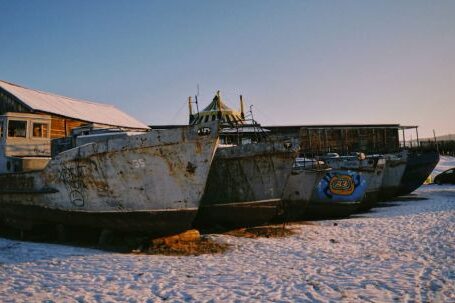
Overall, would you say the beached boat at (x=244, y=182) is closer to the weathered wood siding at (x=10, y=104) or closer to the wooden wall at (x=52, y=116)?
the wooden wall at (x=52, y=116)

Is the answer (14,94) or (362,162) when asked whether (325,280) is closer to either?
(362,162)

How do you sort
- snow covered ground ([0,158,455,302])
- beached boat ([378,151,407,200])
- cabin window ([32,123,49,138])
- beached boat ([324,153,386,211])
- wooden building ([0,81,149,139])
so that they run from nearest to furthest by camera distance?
snow covered ground ([0,158,455,302]), cabin window ([32,123,49,138]), beached boat ([324,153,386,211]), wooden building ([0,81,149,139]), beached boat ([378,151,407,200])

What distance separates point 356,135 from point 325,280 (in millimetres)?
31774

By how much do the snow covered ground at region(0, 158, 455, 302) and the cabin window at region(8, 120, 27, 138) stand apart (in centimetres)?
338

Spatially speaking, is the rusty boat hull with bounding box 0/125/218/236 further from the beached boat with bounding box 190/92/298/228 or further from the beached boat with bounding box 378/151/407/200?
the beached boat with bounding box 378/151/407/200

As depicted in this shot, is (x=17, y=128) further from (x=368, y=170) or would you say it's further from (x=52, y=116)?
(x=368, y=170)

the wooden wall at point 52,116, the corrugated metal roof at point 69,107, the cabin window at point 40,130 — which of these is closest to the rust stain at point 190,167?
the cabin window at point 40,130

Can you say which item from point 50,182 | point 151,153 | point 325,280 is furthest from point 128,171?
point 325,280

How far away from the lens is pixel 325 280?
18.0ft

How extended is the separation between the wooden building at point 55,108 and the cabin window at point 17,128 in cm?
483

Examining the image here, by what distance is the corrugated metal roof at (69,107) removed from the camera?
58.5 ft

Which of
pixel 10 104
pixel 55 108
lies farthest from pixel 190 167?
pixel 10 104

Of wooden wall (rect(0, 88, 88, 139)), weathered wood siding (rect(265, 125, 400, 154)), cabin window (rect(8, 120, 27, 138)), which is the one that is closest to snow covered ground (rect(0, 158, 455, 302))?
cabin window (rect(8, 120, 27, 138))

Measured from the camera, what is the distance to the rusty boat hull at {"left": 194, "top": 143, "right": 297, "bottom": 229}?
9.81 m
